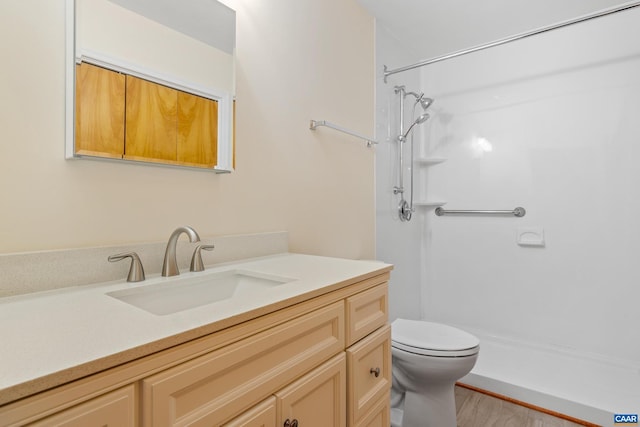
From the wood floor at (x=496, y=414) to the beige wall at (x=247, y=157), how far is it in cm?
100

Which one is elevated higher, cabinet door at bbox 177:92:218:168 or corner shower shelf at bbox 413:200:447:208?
cabinet door at bbox 177:92:218:168

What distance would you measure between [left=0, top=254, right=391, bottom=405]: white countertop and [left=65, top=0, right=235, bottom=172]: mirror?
39 centimetres

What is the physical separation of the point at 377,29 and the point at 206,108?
1.52 m

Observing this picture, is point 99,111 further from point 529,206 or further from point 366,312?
point 529,206

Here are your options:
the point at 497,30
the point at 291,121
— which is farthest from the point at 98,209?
the point at 497,30

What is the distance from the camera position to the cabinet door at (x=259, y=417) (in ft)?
2.14

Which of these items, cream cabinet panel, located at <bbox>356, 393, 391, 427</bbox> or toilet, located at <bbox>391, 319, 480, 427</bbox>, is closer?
cream cabinet panel, located at <bbox>356, 393, 391, 427</bbox>

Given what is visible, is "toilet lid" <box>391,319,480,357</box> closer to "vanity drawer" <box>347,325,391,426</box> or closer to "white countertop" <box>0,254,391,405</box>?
"vanity drawer" <box>347,325,391,426</box>

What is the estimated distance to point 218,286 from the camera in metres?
1.05

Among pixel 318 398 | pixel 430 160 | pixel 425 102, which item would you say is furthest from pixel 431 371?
pixel 425 102

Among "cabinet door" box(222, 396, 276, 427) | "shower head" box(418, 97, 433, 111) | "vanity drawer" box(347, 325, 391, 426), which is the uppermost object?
"shower head" box(418, 97, 433, 111)

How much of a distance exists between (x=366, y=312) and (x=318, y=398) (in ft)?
1.02

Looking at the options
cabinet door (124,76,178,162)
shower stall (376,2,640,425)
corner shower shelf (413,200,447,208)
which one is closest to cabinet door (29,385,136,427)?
cabinet door (124,76,178,162)

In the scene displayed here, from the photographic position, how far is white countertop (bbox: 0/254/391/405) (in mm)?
432
